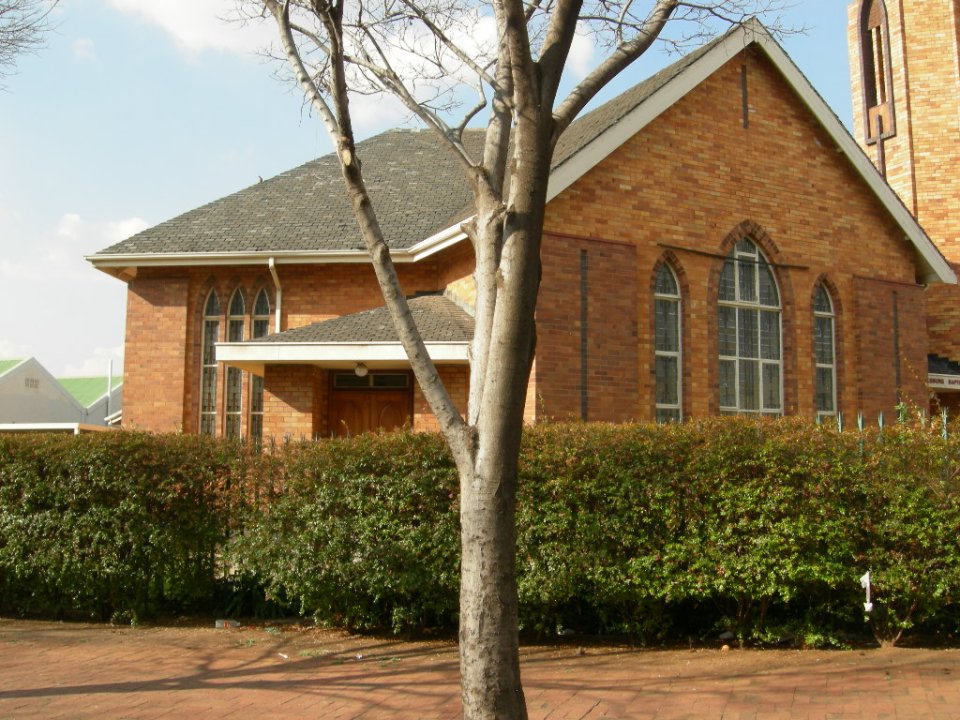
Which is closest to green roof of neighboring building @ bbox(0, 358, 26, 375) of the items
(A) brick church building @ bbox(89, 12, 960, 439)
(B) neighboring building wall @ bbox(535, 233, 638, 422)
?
(A) brick church building @ bbox(89, 12, 960, 439)

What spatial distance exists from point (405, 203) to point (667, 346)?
5.83 meters

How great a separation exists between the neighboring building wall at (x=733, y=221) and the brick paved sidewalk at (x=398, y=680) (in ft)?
16.4

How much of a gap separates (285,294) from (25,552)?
23.7 ft

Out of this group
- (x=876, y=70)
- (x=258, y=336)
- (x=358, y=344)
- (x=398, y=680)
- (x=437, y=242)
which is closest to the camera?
(x=398, y=680)

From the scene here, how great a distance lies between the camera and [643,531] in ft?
27.3

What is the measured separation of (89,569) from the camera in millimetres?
9312

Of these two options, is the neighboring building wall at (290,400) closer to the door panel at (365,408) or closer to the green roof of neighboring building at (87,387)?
the door panel at (365,408)

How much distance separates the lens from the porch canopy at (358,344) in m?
12.4

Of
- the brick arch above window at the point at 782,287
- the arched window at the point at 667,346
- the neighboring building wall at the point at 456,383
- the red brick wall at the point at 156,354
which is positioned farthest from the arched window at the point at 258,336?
the brick arch above window at the point at 782,287

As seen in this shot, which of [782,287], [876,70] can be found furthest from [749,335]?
[876,70]

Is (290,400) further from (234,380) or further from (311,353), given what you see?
(234,380)

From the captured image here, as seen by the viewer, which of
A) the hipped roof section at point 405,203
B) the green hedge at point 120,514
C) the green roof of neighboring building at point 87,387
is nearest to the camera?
the green hedge at point 120,514

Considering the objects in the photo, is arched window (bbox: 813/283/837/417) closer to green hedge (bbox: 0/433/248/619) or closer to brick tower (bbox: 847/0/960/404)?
brick tower (bbox: 847/0/960/404)

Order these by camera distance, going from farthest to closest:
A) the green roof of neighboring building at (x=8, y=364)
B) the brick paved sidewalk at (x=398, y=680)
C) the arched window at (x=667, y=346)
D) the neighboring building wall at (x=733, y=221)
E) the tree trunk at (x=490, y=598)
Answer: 1. the green roof of neighboring building at (x=8, y=364)
2. the arched window at (x=667, y=346)
3. the neighboring building wall at (x=733, y=221)
4. the brick paved sidewalk at (x=398, y=680)
5. the tree trunk at (x=490, y=598)
